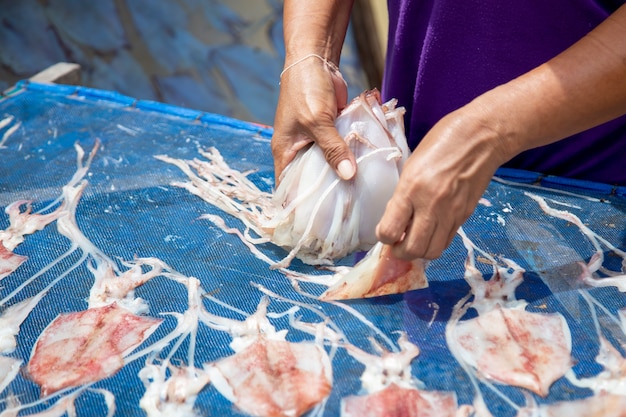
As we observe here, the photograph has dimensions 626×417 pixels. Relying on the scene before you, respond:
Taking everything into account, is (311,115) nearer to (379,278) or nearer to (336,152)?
(336,152)

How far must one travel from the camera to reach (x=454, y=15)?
140 cm

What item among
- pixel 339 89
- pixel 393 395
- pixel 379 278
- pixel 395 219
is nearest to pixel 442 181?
pixel 395 219

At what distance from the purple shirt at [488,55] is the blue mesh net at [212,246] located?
7 cm

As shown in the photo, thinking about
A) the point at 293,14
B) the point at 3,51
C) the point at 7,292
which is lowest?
the point at 3,51

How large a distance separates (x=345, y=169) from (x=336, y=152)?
0.04 m

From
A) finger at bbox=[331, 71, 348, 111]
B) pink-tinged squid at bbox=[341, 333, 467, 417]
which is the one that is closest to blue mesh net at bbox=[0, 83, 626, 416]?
pink-tinged squid at bbox=[341, 333, 467, 417]

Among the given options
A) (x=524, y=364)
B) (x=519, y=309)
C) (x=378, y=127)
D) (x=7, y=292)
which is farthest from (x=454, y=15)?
(x=7, y=292)

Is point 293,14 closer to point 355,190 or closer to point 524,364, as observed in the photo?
point 355,190

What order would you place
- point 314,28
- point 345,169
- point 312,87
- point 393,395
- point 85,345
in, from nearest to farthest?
1. point 393,395
2. point 85,345
3. point 345,169
4. point 312,87
5. point 314,28

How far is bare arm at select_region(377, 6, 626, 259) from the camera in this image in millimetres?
1031

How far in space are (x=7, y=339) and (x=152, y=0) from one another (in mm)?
2624

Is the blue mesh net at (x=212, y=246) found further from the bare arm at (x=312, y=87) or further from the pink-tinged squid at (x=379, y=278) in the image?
the bare arm at (x=312, y=87)

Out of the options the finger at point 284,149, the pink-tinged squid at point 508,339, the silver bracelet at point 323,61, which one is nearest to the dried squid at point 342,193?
the finger at point 284,149

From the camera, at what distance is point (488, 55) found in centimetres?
142
